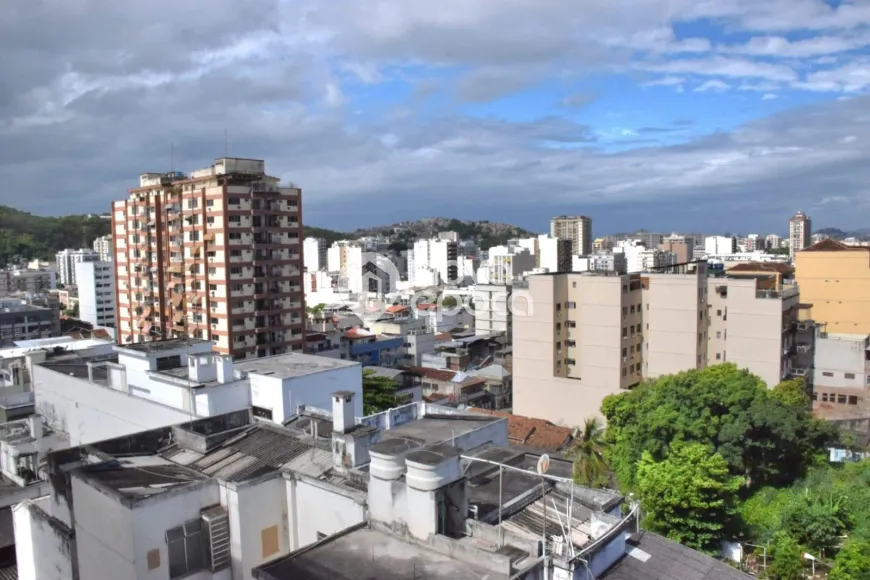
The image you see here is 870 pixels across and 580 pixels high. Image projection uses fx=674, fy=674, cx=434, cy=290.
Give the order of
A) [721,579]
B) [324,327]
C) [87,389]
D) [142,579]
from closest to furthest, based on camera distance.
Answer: [721,579] < [142,579] < [87,389] < [324,327]

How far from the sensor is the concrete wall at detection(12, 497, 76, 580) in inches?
460

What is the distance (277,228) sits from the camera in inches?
1592

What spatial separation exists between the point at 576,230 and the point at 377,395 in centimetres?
13172

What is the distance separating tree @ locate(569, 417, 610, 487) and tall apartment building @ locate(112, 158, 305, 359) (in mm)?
20601

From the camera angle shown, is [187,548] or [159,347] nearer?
[187,548]

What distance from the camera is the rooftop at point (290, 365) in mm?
20969

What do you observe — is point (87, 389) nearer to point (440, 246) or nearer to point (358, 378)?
point (358, 378)

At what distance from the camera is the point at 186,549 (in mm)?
10625

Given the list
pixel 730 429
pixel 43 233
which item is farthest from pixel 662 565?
pixel 43 233

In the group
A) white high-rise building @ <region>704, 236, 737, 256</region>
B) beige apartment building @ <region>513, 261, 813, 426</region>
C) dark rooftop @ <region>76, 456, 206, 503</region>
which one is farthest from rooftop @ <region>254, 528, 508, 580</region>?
white high-rise building @ <region>704, 236, 737, 256</region>

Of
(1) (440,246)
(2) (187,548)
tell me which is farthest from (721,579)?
(1) (440,246)

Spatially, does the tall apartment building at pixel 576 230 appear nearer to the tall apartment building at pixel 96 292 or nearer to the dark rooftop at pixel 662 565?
the tall apartment building at pixel 96 292

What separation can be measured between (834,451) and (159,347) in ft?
85.0

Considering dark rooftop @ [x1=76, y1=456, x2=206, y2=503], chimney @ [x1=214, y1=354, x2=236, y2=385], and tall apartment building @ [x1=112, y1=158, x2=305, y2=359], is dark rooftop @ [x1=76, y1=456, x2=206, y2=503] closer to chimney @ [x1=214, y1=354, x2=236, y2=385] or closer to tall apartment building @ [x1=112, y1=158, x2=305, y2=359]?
chimney @ [x1=214, y1=354, x2=236, y2=385]
